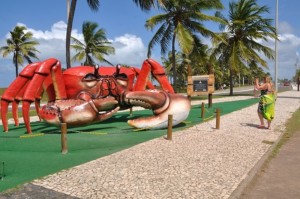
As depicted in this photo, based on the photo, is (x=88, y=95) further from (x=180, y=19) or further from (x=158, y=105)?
(x=180, y=19)

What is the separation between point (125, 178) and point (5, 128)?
6317 mm

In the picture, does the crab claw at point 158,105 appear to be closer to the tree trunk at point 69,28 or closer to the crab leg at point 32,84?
the crab leg at point 32,84

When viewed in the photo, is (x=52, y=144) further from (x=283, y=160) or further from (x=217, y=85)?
(x=217, y=85)

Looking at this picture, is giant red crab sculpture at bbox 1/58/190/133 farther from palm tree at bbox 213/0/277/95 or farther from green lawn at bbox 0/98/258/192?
palm tree at bbox 213/0/277/95

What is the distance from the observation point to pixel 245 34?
101ft

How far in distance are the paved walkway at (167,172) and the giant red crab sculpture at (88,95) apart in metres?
1.41

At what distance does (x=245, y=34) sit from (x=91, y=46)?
47.4ft

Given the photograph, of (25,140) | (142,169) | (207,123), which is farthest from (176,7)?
(142,169)

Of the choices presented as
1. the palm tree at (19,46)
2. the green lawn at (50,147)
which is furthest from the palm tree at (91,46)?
the green lawn at (50,147)

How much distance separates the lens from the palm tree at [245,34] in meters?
29.9

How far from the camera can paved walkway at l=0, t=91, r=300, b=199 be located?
4.86 meters

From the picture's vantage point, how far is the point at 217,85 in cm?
6131

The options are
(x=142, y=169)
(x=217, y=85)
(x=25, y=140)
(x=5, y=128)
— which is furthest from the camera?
(x=217, y=85)

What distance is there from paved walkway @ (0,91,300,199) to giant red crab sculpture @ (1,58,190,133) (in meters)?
1.41
